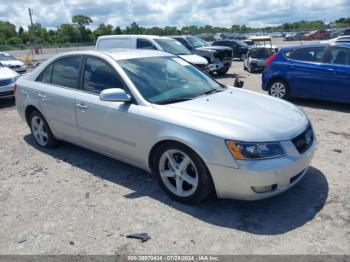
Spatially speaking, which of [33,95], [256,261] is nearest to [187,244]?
[256,261]

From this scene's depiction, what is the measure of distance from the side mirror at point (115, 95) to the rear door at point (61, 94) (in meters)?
0.96

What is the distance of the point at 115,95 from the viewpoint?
379 centimetres

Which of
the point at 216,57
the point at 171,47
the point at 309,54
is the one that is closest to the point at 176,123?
the point at 309,54

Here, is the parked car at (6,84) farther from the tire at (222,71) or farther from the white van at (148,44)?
the tire at (222,71)

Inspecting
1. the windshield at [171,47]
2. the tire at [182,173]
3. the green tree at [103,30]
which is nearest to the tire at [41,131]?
the tire at [182,173]

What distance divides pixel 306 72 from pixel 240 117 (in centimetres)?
542

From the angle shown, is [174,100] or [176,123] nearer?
[176,123]

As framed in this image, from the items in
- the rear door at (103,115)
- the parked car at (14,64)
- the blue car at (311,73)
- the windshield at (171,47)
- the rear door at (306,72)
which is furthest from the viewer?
the parked car at (14,64)

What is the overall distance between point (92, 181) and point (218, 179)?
6.09 feet

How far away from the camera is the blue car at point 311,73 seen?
7641 mm

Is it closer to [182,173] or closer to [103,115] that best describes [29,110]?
[103,115]

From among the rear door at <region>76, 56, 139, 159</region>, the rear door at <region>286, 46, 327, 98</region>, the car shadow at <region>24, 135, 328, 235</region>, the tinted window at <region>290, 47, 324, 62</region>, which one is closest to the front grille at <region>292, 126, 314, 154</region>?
the car shadow at <region>24, 135, 328, 235</region>

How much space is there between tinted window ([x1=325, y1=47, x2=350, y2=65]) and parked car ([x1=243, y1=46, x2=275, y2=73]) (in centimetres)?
745

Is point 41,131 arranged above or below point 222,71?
above
